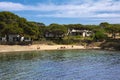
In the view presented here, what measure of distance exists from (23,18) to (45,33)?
1879 centimetres

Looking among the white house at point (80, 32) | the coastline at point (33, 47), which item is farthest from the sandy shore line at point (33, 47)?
the white house at point (80, 32)

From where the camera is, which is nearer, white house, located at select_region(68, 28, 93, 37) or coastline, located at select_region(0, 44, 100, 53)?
coastline, located at select_region(0, 44, 100, 53)

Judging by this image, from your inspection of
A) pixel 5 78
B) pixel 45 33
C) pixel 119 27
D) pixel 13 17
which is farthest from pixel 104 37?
pixel 5 78

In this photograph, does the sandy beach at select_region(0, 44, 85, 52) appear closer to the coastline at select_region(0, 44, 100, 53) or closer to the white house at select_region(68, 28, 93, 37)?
the coastline at select_region(0, 44, 100, 53)

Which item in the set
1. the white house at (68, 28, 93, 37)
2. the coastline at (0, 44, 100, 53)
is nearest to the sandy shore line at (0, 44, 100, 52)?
the coastline at (0, 44, 100, 53)

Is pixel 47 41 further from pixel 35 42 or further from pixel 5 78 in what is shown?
pixel 5 78

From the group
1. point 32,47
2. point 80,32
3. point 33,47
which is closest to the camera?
point 32,47

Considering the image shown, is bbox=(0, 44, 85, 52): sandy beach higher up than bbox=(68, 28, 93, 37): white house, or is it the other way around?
bbox=(68, 28, 93, 37): white house

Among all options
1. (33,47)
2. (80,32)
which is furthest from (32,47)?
(80,32)

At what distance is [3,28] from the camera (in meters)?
102

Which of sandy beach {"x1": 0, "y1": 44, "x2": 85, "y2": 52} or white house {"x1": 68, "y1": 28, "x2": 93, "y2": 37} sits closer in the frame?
sandy beach {"x1": 0, "y1": 44, "x2": 85, "y2": 52}

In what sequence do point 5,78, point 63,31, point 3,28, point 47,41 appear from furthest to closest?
point 63,31 < point 47,41 < point 3,28 < point 5,78

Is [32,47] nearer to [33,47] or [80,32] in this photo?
[33,47]

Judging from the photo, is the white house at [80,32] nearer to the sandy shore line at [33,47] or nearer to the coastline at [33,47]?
the coastline at [33,47]
